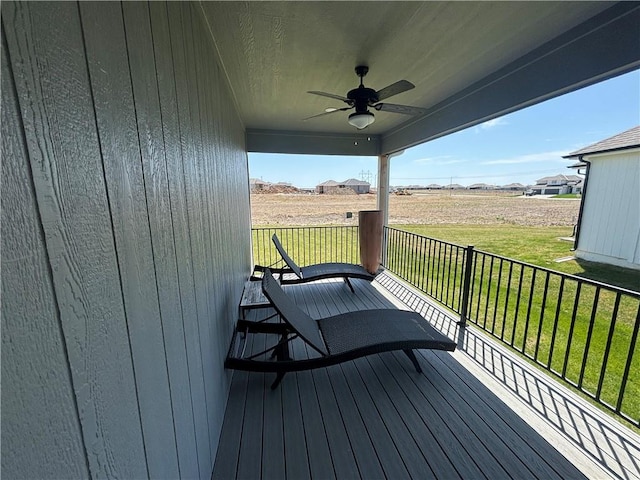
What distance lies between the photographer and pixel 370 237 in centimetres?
543

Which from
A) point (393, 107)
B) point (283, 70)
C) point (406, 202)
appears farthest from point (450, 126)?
point (406, 202)

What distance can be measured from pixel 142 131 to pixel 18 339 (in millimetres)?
702

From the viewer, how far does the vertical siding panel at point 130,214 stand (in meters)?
0.67

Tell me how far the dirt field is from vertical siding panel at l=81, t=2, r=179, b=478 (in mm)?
8952

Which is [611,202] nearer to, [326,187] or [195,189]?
[195,189]

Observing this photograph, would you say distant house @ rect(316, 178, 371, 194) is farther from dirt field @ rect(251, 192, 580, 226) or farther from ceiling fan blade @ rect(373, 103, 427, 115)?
ceiling fan blade @ rect(373, 103, 427, 115)

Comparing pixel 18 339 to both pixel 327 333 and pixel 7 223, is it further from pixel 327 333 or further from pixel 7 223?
pixel 327 333

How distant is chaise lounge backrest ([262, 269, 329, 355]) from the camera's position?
86.7 inches

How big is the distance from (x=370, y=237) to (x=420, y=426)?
379cm

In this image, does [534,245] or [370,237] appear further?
[534,245]

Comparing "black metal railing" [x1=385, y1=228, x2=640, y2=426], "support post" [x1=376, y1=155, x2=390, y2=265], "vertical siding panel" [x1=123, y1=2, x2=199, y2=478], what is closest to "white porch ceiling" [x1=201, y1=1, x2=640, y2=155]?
"vertical siding panel" [x1=123, y1=2, x2=199, y2=478]

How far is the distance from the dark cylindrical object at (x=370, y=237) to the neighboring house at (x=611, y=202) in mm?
4842

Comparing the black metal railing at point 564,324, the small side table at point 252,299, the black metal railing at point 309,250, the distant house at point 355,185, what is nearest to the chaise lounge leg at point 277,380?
the small side table at point 252,299

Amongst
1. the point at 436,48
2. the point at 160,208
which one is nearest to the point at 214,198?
the point at 160,208
